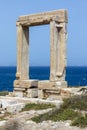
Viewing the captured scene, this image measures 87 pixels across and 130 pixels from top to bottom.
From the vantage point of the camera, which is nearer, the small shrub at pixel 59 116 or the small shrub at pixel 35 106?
the small shrub at pixel 59 116

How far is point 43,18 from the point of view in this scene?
18250mm

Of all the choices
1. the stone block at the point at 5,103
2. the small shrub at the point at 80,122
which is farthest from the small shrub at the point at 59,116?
the stone block at the point at 5,103

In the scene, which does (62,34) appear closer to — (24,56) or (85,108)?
(24,56)

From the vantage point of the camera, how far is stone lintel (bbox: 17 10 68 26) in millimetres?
17703

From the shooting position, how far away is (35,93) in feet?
60.8

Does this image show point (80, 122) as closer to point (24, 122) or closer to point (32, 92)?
point (24, 122)

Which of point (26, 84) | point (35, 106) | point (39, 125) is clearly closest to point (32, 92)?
point (26, 84)

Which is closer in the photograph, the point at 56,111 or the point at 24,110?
the point at 56,111

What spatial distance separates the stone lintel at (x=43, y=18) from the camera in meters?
17.7

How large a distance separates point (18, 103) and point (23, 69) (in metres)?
3.45

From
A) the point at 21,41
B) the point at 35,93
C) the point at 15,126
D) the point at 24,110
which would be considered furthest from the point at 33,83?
the point at 15,126

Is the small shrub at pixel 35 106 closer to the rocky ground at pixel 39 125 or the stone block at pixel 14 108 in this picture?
the stone block at pixel 14 108

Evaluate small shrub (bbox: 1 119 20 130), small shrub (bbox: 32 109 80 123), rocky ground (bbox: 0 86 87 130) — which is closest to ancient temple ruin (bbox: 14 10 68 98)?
rocky ground (bbox: 0 86 87 130)

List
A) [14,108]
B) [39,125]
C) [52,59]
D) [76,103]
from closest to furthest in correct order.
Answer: [39,125] → [76,103] → [14,108] → [52,59]
